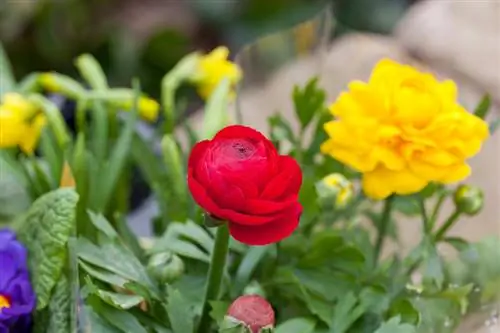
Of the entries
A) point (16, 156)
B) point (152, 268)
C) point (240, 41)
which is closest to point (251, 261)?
point (152, 268)

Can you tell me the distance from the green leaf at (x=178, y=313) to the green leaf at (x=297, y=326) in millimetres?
40

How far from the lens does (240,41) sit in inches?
43.8

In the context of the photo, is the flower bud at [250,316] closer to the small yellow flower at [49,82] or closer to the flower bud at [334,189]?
the flower bud at [334,189]

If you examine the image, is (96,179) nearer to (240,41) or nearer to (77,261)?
(77,261)

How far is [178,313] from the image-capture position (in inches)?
14.4

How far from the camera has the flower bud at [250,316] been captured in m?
0.31

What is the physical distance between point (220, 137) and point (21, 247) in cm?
15

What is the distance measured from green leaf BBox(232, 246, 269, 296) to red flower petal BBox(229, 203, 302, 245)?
11 centimetres

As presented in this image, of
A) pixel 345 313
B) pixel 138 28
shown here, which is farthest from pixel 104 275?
pixel 138 28

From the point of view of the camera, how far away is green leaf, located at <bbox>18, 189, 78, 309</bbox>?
0.39 m

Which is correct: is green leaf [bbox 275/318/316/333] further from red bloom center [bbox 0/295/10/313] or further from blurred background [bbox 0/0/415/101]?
blurred background [bbox 0/0/415/101]

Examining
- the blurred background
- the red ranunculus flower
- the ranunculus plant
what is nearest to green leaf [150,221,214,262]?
the ranunculus plant

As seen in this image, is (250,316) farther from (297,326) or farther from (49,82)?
(49,82)

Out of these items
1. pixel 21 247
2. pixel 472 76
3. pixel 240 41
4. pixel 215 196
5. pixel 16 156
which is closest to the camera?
pixel 215 196
